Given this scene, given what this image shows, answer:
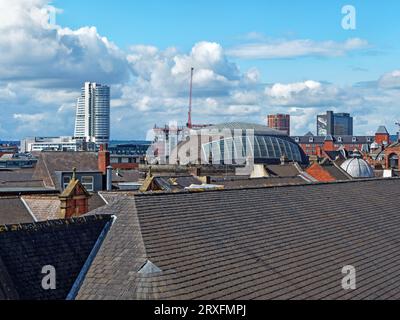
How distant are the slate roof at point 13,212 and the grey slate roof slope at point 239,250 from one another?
44.2 ft

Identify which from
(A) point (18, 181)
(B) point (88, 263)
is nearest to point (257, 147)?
Answer: (A) point (18, 181)

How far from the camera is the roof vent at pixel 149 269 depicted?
18766 mm

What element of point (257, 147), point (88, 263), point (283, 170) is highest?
point (257, 147)

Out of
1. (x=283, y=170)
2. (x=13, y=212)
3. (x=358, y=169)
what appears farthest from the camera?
(x=283, y=170)

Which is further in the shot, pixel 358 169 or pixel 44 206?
pixel 358 169

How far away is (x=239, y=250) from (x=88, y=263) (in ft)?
16.2

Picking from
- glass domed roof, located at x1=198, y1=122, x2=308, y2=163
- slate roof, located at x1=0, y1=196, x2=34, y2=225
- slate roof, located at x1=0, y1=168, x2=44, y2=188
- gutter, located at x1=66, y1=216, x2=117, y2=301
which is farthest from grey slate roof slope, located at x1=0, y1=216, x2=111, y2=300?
glass domed roof, located at x1=198, y1=122, x2=308, y2=163

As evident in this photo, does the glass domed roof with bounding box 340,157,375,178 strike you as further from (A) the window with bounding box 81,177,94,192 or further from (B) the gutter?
(B) the gutter

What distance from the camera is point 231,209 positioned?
25.8 metres

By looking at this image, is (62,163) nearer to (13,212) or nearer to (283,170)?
(283,170)

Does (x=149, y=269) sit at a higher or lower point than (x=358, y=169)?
lower

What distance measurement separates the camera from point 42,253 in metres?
19.7

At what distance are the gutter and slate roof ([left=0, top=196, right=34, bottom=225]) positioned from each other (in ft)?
47.7

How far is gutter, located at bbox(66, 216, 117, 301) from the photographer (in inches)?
757
